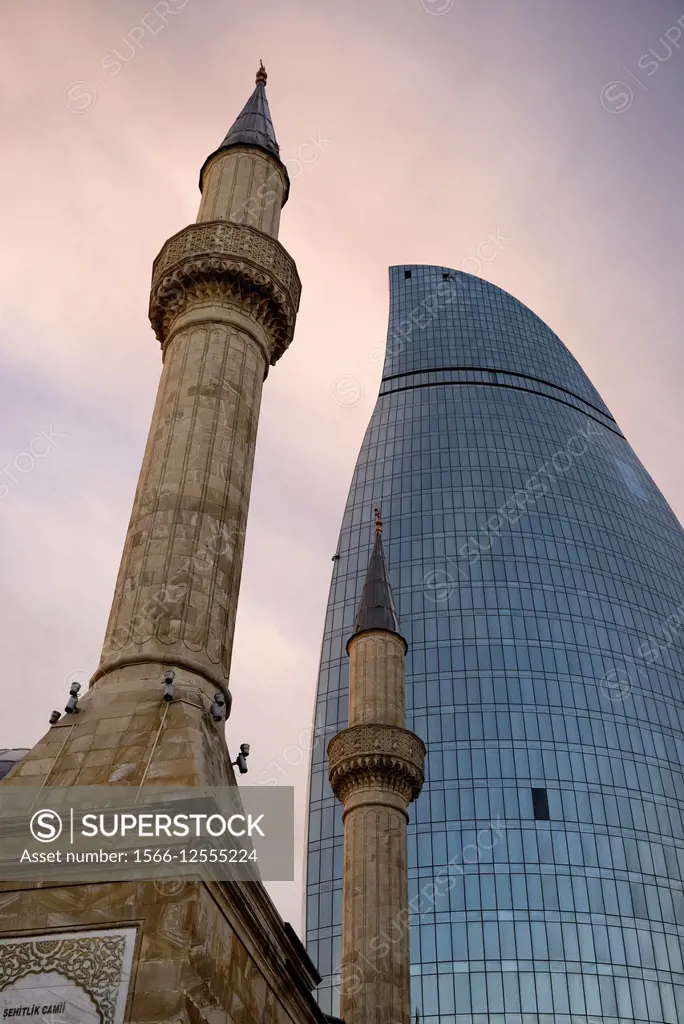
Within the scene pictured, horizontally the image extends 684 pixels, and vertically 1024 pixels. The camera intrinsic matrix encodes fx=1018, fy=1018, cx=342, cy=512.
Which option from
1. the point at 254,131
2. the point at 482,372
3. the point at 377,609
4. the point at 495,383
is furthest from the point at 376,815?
the point at 482,372

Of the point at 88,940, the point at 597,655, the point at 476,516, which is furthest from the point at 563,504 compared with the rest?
the point at 88,940

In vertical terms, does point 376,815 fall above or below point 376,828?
above

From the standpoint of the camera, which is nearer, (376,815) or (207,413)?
(207,413)

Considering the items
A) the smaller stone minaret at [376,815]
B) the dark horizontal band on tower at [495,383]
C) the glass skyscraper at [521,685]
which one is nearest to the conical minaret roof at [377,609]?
the smaller stone minaret at [376,815]

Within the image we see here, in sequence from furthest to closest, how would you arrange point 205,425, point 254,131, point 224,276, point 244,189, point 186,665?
point 254,131
point 244,189
point 224,276
point 205,425
point 186,665

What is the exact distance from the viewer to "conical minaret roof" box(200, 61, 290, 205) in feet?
42.7

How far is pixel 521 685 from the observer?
5641 cm

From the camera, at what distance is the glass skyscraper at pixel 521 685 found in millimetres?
48094

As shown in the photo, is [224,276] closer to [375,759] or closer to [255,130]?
[255,130]

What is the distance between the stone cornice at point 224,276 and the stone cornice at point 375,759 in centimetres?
873

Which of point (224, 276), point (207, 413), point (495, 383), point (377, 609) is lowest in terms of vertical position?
point (207, 413)

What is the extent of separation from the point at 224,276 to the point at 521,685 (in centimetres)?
4771

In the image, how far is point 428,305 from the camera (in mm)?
81812

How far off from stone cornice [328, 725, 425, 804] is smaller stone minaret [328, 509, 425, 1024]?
2 cm
